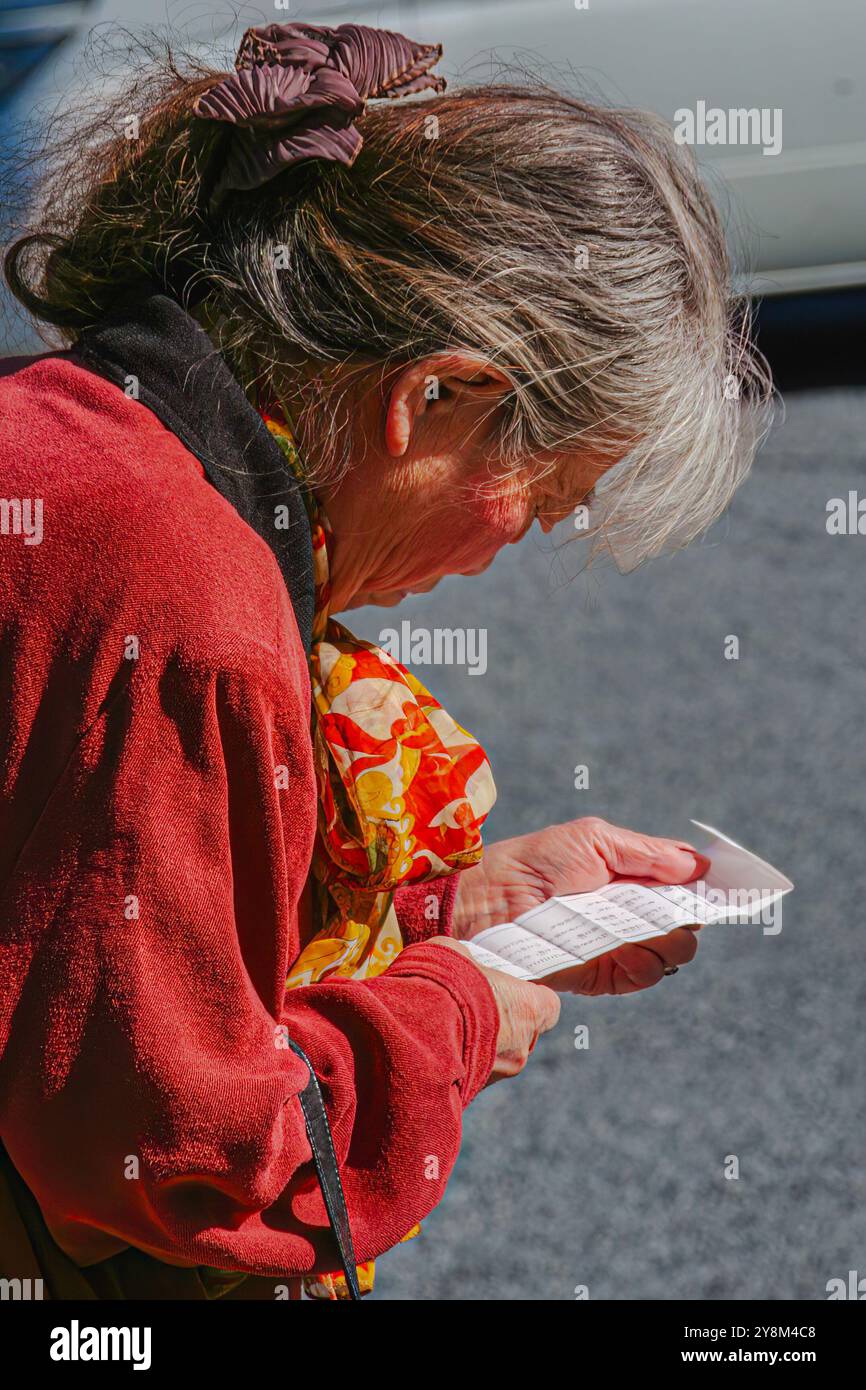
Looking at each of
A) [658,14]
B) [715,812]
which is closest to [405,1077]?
[715,812]

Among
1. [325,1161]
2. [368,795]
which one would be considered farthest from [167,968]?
[368,795]

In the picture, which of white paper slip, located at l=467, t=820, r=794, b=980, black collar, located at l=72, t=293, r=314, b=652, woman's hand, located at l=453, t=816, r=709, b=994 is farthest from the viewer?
woman's hand, located at l=453, t=816, r=709, b=994

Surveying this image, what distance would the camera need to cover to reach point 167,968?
117 cm

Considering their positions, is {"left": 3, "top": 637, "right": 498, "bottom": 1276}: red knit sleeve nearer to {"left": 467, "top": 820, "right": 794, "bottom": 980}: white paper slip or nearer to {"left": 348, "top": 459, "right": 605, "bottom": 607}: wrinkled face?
{"left": 348, "top": 459, "right": 605, "bottom": 607}: wrinkled face

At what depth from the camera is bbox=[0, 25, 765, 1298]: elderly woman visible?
115 cm

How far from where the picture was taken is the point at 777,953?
138 inches

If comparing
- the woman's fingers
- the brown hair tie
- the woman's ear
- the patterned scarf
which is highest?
the brown hair tie

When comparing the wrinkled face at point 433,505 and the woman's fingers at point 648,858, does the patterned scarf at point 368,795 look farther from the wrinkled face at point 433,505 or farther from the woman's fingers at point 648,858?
the woman's fingers at point 648,858

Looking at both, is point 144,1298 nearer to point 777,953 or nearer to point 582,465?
point 582,465

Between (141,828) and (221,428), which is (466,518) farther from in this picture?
(141,828)

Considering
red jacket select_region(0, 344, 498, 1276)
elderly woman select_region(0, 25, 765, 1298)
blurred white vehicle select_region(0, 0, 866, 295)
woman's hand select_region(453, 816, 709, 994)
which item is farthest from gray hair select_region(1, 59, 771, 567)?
blurred white vehicle select_region(0, 0, 866, 295)

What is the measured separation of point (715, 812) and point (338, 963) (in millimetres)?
Result: 2464

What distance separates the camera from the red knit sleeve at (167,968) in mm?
1136

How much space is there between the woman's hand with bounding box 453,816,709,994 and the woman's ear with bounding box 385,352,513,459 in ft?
2.52
